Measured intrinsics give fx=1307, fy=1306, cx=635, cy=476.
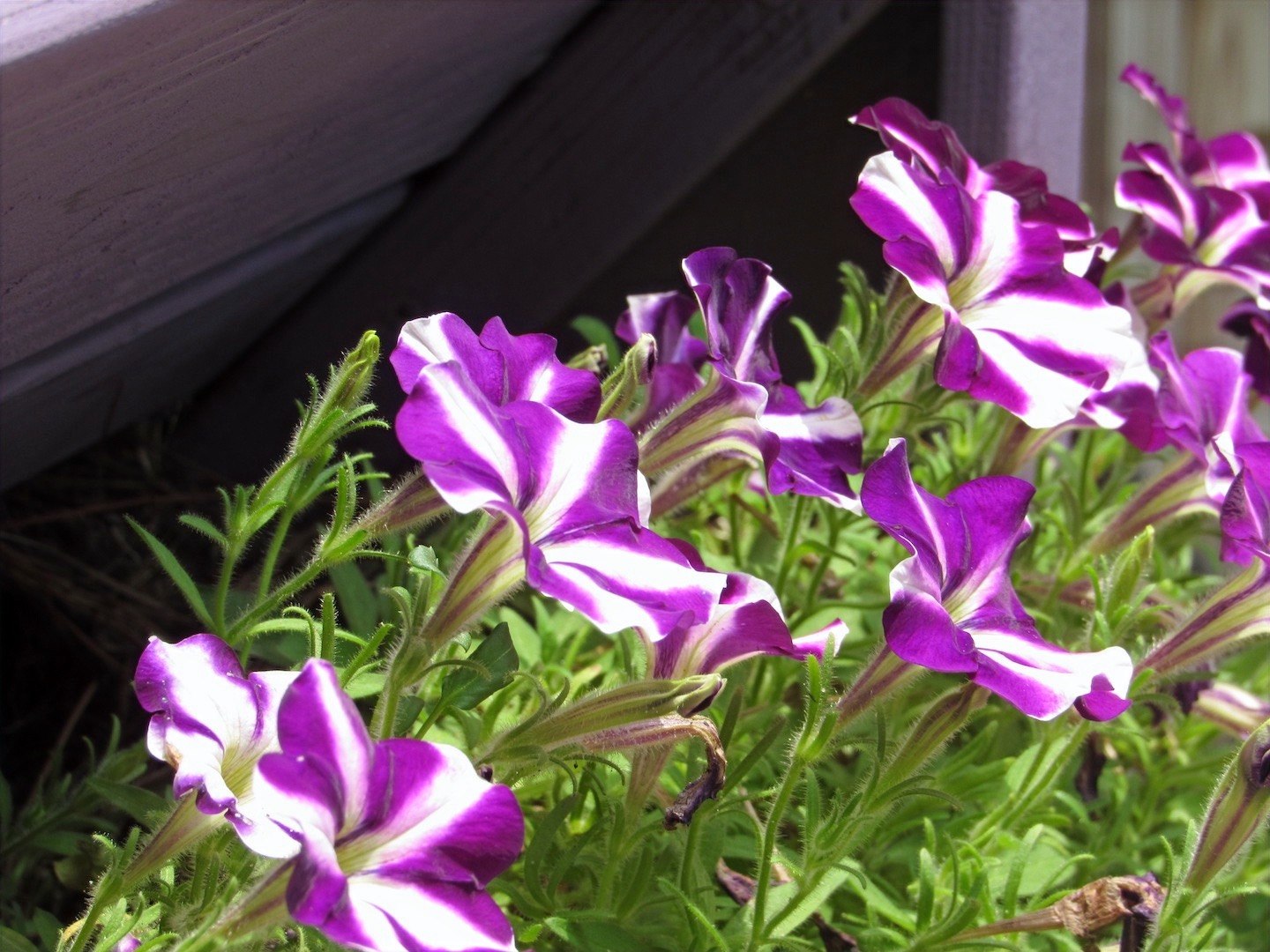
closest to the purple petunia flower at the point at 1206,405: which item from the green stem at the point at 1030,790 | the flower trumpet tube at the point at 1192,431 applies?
the flower trumpet tube at the point at 1192,431

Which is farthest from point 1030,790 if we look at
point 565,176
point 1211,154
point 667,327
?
point 565,176

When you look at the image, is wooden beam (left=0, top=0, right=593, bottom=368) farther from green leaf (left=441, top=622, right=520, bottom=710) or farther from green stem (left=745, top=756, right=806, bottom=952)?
green stem (left=745, top=756, right=806, bottom=952)

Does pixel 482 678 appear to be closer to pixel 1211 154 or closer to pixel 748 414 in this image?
pixel 748 414

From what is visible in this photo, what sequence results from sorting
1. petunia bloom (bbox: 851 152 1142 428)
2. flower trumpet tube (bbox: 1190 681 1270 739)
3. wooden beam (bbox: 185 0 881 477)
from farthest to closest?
1. wooden beam (bbox: 185 0 881 477)
2. flower trumpet tube (bbox: 1190 681 1270 739)
3. petunia bloom (bbox: 851 152 1142 428)

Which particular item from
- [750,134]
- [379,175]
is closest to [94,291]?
[379,175]

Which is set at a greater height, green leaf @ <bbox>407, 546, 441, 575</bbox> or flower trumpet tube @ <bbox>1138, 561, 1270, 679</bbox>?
green leaf @ <bbox>407, 546, 441, 575</bbox>

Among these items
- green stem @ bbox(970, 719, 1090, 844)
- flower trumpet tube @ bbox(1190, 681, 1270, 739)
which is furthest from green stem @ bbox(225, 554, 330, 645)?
flower trumpet tube @ bbox(1190, 681, 1270, 739)
